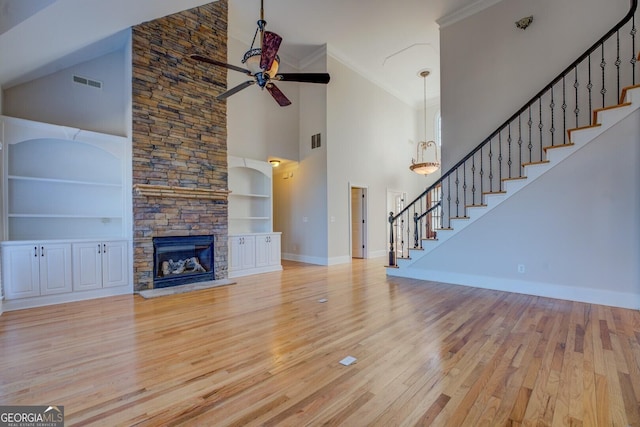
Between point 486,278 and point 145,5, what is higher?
point 145,5

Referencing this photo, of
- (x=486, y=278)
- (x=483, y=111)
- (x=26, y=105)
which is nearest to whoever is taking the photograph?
(x=26, y=105)

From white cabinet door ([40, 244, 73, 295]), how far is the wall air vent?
271 cm

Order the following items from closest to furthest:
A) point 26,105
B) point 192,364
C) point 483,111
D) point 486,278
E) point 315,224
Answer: point 192,364, point 26,105, point 486,278, point 483,111, point 315,224

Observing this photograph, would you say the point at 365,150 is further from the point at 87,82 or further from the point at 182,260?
the point at 87,82

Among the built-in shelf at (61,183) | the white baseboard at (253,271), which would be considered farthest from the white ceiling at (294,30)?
the white baseboard at (253,271)

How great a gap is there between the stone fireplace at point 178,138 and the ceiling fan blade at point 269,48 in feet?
8.14

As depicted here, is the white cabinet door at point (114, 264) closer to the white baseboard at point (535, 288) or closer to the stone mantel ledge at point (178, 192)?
the stone mantel ledge at point (178, 192)

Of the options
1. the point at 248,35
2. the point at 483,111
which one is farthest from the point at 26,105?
the point at 483,111

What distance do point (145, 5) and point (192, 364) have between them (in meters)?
4.64

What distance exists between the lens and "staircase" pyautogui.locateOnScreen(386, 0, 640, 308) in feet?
13.2

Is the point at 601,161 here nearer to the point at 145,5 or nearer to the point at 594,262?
the point at 594,262

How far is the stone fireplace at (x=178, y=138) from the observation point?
4777 millimetres

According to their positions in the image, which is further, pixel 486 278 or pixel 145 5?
pixel 486 278

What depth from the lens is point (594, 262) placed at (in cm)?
392
